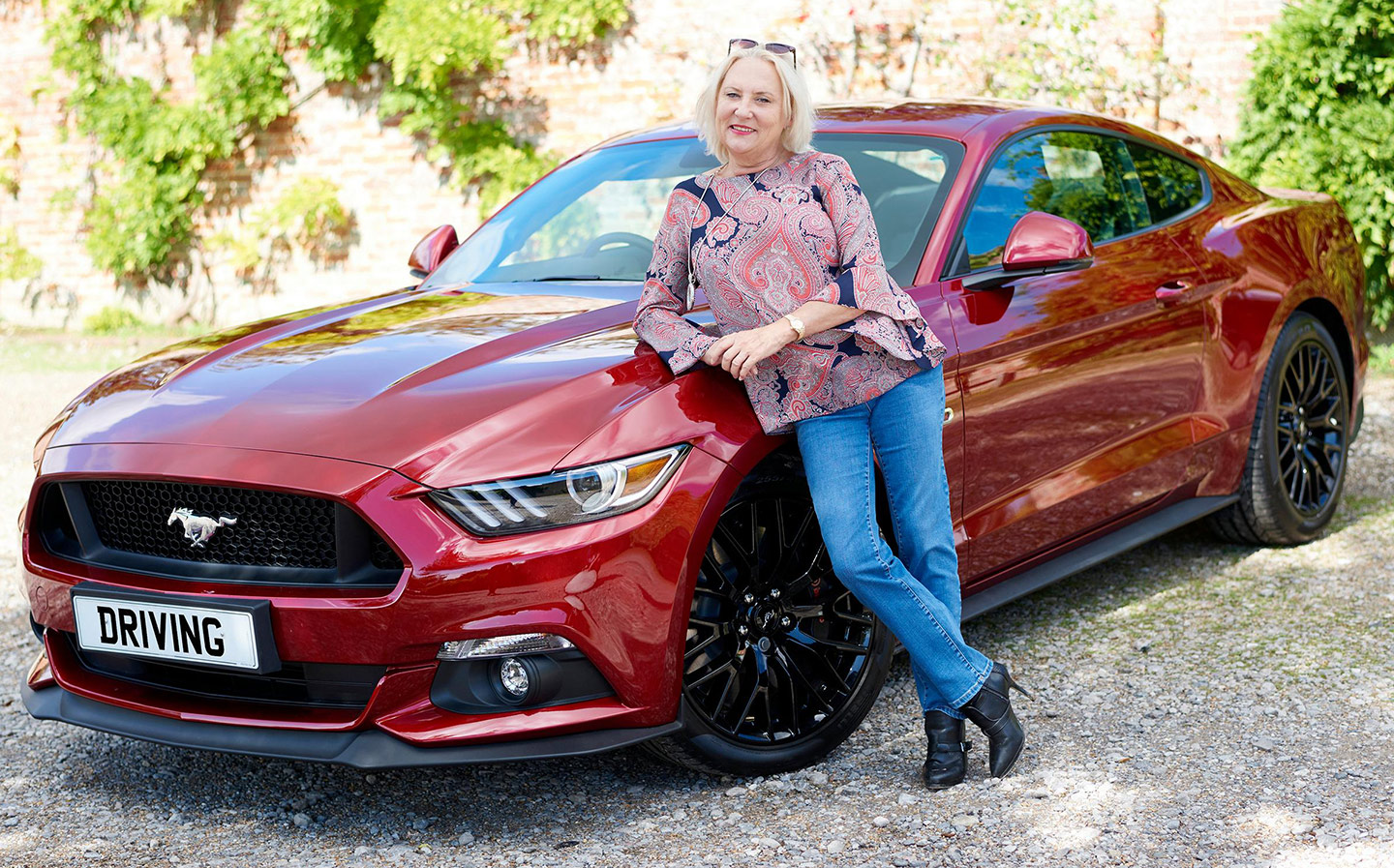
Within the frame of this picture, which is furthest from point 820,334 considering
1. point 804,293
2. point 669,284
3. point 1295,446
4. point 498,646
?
point 1295,446

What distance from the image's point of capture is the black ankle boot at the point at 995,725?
3.25 meters

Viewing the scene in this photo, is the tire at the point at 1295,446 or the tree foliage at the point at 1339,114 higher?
the tree foliage at the point at 1339,114

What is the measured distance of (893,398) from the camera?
313 centimetres

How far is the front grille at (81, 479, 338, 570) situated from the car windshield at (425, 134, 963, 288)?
129 cm

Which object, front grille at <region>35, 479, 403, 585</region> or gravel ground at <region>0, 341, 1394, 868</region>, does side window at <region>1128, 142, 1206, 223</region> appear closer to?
gravel ground at <region>0, 341, 1394, 868</region>

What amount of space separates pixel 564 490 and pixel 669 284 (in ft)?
2.10

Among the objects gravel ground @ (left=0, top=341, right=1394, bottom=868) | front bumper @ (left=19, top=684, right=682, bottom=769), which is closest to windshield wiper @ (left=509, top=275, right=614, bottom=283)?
gravel ground @ (left=0, top=341, right=1394, bottom=868)

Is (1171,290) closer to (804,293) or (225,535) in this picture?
(804,293)

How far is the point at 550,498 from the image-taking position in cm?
282

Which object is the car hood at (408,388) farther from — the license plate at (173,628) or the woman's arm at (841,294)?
the license plate at (173,628)

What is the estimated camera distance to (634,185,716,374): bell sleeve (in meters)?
3.12

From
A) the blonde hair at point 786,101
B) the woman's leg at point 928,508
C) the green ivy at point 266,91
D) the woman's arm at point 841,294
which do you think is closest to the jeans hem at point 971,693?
the woman's leg at point 928,508

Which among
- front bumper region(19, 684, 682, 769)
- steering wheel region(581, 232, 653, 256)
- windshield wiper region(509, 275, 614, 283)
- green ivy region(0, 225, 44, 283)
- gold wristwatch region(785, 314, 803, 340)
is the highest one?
steering wheel region(581, 232, 653, 256)

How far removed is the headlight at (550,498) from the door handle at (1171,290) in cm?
208
